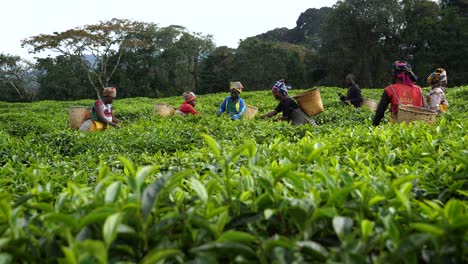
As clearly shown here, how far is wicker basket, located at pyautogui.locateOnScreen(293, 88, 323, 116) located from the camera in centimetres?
669

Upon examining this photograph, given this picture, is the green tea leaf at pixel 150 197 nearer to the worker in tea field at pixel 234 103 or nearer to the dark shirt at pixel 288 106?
the dark shirt at pixel 288 106

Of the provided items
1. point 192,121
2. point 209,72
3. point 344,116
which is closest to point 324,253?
point 192,121

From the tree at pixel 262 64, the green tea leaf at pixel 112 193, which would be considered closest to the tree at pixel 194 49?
the tree at pixel 262 64

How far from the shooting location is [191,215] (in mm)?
1063

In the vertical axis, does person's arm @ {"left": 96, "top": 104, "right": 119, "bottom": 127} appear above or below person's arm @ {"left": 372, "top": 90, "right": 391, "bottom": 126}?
below

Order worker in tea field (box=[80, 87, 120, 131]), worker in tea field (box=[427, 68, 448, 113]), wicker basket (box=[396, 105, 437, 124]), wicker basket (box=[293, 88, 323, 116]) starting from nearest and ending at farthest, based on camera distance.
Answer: wicker basket (box=[396, 105, 437, 124]), wicker basket (box=[293, 88, 323, 116]), worker in tea field (box=[427, 68, 448, 113]), worker in tea field (box=[80, 87, 120, 131])

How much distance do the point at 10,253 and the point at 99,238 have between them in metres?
0.21

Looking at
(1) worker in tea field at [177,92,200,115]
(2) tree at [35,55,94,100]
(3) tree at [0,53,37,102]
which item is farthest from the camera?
(3) tree at [0,53,37,102]

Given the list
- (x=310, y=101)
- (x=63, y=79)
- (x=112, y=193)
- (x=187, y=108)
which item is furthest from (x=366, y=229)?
(x=63, y=79)

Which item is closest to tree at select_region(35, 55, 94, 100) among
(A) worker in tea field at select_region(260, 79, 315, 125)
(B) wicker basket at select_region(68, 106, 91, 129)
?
(B) wicker basket at select_region(68, 106, 91, 129)

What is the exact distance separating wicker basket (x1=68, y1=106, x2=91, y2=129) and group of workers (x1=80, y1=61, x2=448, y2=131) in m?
0.27

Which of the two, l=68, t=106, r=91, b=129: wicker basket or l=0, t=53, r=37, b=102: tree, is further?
l=0, t=53, r=37, b=102: tree

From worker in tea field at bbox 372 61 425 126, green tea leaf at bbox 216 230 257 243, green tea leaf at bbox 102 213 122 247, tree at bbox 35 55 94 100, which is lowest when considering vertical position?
tree at bbox 35 55 94 100

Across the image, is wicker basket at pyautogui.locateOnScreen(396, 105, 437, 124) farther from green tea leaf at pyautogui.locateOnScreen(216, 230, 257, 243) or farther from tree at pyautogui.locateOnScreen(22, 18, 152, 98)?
tree at pyautogui.locateOnScreen(22, 18, 152, 98)
